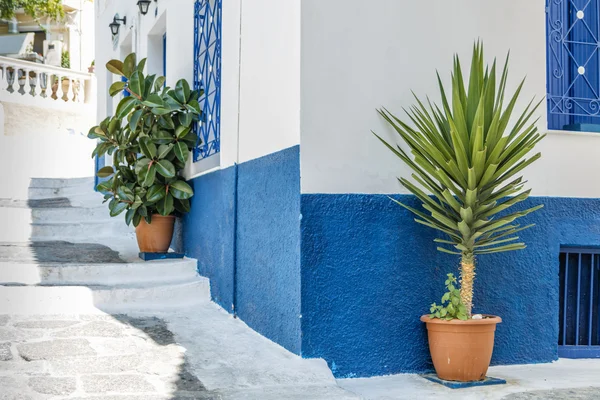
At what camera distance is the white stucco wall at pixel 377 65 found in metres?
4.22

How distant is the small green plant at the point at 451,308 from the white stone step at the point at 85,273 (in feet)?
8.90

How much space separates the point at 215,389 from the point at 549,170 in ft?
8.58

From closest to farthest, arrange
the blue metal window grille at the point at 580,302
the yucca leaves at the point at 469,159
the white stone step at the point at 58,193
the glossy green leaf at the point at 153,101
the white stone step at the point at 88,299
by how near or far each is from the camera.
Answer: the yucca leaves at the point at 469,159 < the blue metal window grille at the point at 580,302 < the white stone step at the point at 88,299 < the glossy green leaf at the point at 153,101 < the white stone step at the point at 58,193

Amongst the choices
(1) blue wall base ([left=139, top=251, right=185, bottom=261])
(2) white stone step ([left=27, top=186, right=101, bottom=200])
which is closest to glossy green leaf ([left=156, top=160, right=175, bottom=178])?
(1) blue wall base ([left=139, top=251, right=185, bottom=261])

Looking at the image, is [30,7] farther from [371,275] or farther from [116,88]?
[371,275]

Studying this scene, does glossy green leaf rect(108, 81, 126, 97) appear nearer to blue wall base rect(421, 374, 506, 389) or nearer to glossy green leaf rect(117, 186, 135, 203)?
glossy green leaf rect(117, 186, 135, 203)

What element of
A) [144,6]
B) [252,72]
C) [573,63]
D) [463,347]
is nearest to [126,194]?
[252,72]

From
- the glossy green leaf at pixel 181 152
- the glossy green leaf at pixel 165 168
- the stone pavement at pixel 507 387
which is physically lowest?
the stone pavement at pixel 507 387

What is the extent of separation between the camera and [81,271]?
6000 millimetres

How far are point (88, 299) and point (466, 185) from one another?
10.1ft

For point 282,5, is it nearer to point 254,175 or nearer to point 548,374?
point 254,175

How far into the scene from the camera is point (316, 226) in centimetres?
416

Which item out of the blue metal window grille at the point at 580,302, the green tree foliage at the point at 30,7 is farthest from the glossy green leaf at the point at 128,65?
the green tree foliage at the point at 30,7

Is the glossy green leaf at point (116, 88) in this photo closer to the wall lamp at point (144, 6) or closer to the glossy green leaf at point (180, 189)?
the glossy green leaf at point (180, 189)
